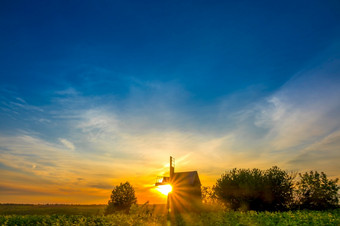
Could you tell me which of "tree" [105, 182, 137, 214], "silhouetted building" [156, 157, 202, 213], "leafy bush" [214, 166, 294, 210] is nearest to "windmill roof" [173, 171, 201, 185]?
"silhouetted building" [156, 157, 202, 213]

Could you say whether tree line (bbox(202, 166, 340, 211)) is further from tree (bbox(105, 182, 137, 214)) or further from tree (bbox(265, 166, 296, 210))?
tree (bbox(105, 182, 137, 214))

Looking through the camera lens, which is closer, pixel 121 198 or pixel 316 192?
pixel 316 192

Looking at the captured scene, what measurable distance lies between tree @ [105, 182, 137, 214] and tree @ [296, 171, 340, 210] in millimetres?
38110

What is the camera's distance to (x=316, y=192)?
3894 cm

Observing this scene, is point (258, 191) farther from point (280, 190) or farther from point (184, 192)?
point (184, 192)

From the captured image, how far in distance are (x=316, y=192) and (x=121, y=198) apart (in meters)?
42.6

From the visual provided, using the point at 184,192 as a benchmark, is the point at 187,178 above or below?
above

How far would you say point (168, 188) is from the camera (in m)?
34.3

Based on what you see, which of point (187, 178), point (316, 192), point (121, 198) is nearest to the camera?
point (316, 192)

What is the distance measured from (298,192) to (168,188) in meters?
24.4

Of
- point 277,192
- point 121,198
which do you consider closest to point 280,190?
point 277,192

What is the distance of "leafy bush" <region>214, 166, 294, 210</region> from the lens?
40.7 m

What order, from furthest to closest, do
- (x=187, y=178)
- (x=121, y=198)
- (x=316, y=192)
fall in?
(x=121, y=198) → (x=187, y=178) → (x=316, y=192)

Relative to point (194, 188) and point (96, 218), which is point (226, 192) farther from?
point (96, 218)
